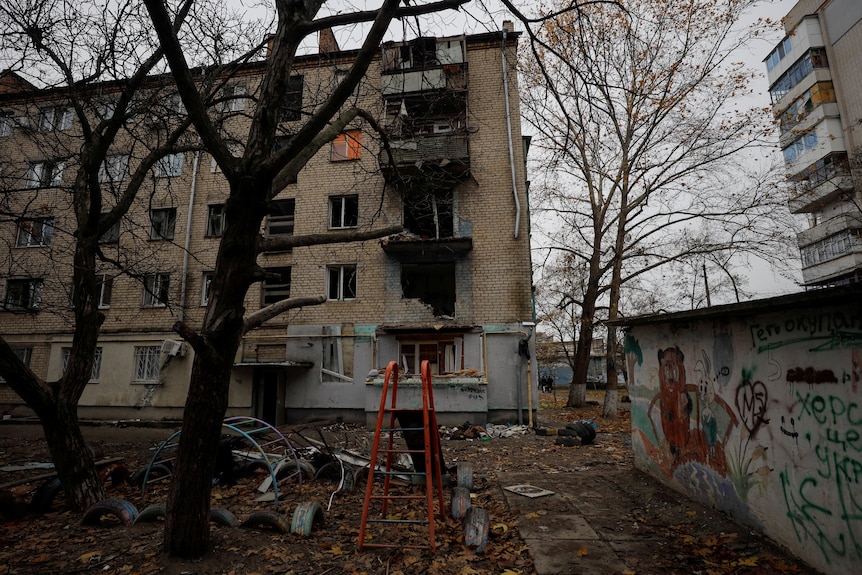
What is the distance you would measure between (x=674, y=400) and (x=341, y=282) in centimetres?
1282

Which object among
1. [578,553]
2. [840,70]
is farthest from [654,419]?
[840,70]

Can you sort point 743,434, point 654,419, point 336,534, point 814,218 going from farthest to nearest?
1. point 814,218
2. point 654,419
3. point 336,534
4. point 743,434

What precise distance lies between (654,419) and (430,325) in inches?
344

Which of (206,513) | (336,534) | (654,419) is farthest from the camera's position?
(654,419)

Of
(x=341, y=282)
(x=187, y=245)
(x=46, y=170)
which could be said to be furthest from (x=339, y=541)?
(x=187, y=245)

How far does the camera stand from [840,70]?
26.8 m

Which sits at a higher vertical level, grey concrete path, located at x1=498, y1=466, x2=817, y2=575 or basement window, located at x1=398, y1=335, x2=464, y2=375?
A: basement window, located at x1=398, y1=335, x2=464, y2=375

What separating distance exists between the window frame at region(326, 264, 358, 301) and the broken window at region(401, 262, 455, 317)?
202 cm

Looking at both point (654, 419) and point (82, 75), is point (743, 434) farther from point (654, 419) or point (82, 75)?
point (82, 75)

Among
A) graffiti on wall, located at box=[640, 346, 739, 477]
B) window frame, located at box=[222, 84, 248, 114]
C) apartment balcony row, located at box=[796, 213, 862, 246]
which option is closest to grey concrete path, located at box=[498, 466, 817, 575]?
graffiti on wall, located at box=[640, 346, 739, 477]

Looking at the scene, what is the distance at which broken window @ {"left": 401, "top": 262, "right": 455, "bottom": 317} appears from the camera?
1772cm

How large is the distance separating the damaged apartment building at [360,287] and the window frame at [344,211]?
0.27 ft

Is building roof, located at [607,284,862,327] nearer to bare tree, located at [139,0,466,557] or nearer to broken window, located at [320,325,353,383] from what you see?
bare tree, located at [139,0,466,557]

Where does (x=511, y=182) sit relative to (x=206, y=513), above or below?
above
